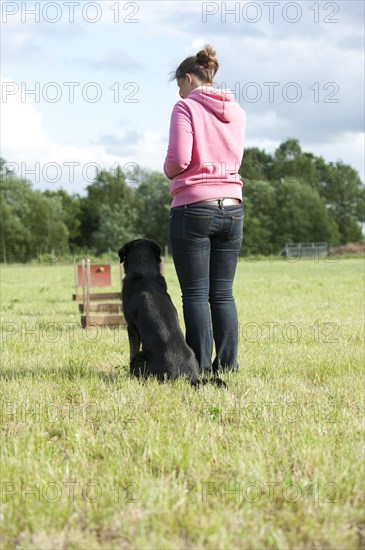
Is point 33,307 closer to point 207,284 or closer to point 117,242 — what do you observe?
point 207,284

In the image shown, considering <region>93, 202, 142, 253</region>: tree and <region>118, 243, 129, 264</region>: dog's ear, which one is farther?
<region>93, 202, 142, 253</region>: tree

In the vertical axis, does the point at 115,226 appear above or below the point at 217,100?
above

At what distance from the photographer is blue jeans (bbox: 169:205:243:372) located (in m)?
4.93

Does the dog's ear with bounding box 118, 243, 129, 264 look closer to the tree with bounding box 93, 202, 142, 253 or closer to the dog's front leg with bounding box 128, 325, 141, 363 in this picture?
the dog's front leg with bounding box 128, 325, 141, 363

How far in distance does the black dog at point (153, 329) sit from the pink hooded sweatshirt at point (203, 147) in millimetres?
691

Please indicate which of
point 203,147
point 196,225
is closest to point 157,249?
point 196,225

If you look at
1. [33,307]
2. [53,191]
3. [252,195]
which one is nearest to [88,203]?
[53,191]

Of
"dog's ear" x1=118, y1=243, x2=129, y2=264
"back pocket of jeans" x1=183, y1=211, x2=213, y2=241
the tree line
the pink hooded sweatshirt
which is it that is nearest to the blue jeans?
"back pocket of jeans" x1=183, y1=211, x2=213, y2=241

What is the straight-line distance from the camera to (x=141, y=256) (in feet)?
18.0

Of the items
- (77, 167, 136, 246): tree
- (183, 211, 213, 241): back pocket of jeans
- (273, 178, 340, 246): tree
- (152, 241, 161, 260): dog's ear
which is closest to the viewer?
(183, 211, 213, 241): back pocket of jeans

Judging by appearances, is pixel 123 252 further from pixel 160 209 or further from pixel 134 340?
pixel 160 209

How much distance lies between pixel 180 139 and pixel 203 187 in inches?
15.7

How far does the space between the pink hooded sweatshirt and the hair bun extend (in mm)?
169

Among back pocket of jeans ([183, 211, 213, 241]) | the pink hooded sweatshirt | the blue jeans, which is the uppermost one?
the pink hooded sweatshirt
